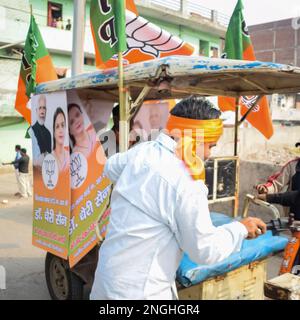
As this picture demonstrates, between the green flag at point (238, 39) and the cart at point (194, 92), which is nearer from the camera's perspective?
the cart at point (194, 92)

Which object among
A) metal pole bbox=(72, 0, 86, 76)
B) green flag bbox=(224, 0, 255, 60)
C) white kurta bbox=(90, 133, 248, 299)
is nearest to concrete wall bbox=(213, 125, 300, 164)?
green flag bbox=(224, 0, 255, 60)

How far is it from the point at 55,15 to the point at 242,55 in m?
14.2

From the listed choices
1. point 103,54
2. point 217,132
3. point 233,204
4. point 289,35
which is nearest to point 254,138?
point 233,204

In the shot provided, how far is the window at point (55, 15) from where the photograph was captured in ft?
55.1

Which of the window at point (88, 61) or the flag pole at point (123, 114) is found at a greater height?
the window at point (88, 61)

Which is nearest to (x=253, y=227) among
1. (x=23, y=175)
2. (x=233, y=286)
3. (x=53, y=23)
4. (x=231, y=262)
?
(x=231, y=262)

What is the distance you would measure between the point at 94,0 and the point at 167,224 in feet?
9.33

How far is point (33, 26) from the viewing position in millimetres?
4625

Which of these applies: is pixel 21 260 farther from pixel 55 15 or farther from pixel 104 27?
pixel 55 15

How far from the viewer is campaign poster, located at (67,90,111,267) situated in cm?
336

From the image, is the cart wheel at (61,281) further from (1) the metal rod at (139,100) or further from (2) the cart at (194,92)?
(1) the metal rod at (139,100)

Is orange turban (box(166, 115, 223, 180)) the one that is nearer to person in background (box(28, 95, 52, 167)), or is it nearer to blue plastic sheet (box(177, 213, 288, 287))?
blue plastic sheet (box(177, 213, 288, 287))

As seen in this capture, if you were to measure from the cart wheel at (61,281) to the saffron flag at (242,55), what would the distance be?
2582mm

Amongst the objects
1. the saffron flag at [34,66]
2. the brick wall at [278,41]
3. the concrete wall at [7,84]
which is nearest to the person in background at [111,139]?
the saffron flag at [34,66]
